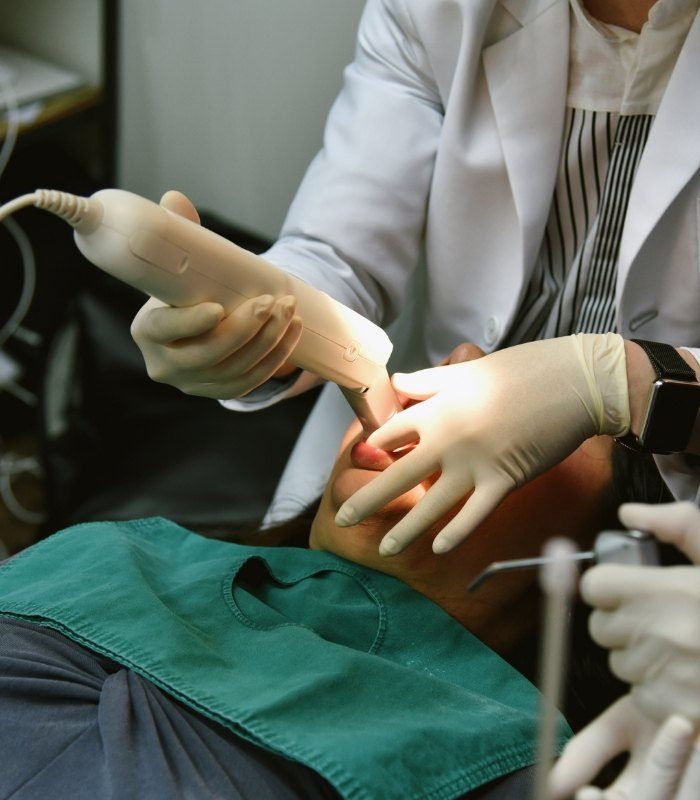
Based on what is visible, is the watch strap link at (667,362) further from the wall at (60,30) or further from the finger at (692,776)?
the wall at (60,30)

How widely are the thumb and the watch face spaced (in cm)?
48

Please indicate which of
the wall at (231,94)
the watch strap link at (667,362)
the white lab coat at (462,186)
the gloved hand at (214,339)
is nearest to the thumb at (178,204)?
the gloved hand at (214,339)

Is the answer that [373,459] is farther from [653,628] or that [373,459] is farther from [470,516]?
[653,628]

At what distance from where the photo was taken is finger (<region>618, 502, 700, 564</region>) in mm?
654

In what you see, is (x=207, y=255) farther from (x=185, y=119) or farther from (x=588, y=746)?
(x=185, y=119)

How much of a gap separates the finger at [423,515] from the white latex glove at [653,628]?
0.33 m

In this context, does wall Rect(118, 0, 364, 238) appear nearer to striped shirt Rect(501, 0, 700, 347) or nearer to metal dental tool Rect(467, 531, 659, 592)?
striped shirt Rect(501, 0, 700, 347)

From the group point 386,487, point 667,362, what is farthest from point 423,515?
point 667,362

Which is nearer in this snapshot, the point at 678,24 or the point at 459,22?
the point at 678,24

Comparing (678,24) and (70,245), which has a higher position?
(678,24)

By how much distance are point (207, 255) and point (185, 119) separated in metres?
1.21

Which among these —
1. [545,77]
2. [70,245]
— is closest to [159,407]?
[70,245]

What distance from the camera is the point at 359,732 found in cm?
87

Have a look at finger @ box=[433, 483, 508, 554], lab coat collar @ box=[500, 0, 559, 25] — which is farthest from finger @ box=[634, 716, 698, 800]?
lab coat collar @ box=[500, 0, 559, 25]
